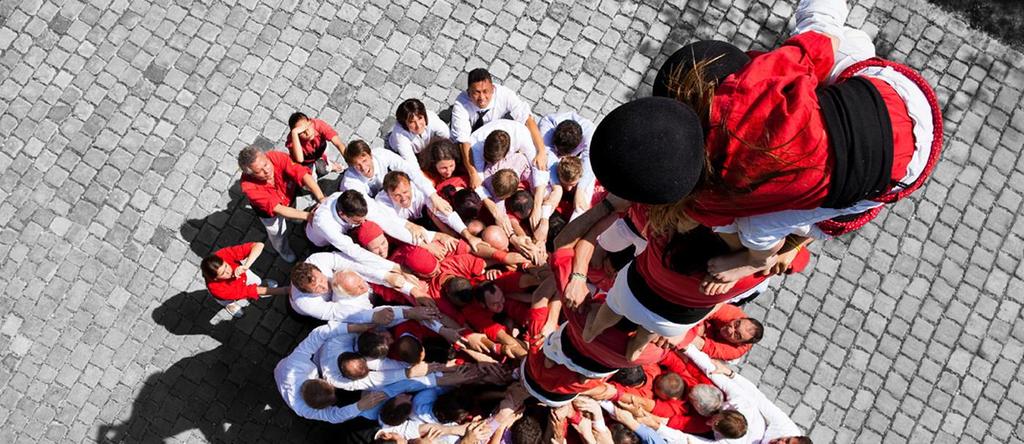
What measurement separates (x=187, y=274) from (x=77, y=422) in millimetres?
1697

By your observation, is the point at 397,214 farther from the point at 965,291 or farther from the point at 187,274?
the point at 965,291

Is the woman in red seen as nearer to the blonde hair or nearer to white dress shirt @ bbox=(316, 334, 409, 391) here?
the blonde hair

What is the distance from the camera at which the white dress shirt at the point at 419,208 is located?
7090mm

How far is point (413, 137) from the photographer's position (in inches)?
293

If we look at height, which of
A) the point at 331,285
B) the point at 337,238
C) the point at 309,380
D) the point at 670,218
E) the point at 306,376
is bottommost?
the point at 306,376

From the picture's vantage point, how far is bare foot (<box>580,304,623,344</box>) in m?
4.58

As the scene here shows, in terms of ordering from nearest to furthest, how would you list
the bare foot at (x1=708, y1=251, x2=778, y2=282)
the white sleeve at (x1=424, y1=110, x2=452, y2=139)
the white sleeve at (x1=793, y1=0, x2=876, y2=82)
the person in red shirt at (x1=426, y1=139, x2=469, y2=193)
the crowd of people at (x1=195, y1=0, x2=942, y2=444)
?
the crowd of people at (x1=195, y1=0, x2=942, y2=444) → the white sleeve at (x1=793, y1=0, x2=876, y2=82) → the bare foot at (x1=708, y1=251, x2=778, y2=282) → the person in red shirt at (x1=426, y1=139, x2=469, y2=193) → the white sleeve at (x1=424, y1=110, x2=452, y2=139)

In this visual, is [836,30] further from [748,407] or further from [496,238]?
[496,238]

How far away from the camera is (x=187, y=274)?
25.2ft

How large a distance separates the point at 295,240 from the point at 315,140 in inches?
43.8

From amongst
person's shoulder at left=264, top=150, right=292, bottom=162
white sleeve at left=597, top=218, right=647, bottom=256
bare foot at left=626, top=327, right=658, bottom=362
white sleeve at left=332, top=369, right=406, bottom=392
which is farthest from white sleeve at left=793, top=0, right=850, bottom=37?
person's shoulder at left=264, top=150, right=292, bottom=162

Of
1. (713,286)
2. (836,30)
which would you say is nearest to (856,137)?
(836,30)

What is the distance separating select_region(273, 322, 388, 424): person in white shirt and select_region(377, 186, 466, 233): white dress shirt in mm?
1223

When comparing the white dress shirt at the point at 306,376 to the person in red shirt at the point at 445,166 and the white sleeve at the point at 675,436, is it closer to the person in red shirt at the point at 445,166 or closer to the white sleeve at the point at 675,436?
the person in red shirt at the point at 445,166
